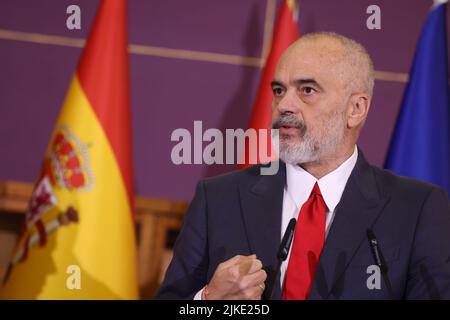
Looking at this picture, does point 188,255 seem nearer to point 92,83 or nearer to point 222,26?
point 92,83

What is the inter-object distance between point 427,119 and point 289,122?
1.50 metres

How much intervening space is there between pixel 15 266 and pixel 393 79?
2.15m

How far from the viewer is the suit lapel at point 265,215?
1.73m

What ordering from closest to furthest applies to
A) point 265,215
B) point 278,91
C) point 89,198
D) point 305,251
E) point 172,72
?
point 305,251, point 265,215, point 278,91, point 89,198, point 172,72

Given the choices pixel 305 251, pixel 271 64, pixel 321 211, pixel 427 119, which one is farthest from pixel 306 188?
pixel 427 119

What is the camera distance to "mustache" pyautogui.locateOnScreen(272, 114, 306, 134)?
1.85 m

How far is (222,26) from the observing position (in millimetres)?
3598

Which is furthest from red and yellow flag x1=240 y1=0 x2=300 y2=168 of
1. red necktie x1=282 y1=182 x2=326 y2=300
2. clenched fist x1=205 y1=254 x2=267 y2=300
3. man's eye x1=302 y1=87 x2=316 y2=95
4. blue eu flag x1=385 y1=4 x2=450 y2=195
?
clenched fist x1=205 y1=254 x2=267 y2=300

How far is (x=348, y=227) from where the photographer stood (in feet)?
5.72

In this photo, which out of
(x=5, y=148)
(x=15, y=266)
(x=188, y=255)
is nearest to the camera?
(x=188, y=255)

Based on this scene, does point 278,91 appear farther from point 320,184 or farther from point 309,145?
point 320,184

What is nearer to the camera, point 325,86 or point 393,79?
point 325,86

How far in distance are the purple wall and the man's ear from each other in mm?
1530

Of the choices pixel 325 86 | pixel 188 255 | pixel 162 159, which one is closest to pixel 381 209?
pixel 325 86
